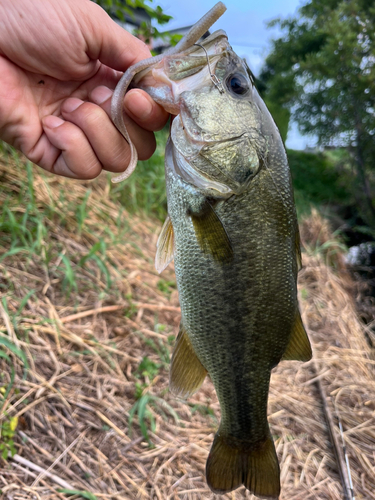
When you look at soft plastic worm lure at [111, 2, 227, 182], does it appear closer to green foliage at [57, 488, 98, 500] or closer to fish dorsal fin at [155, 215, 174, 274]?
fish dorsal fin at [155, 215, 174, 274]

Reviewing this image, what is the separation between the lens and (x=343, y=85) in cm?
702

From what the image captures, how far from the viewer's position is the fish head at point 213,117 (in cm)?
124

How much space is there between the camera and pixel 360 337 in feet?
13.0

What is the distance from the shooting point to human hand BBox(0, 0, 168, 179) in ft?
4.47

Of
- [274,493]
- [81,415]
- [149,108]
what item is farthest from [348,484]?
[149,108]

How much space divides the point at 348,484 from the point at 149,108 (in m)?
2.39

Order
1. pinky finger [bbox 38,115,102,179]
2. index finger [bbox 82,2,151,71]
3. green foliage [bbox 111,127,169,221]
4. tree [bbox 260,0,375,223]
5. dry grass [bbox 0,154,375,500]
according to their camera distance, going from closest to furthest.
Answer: index finger [bbox 82,2,151,71], pinky finger [bbox 38,115,102,179], dry grass [bbox 0,154,375,500], green foliage [bbox 111,127,169,221], tree [bbox 260,0,375,223]

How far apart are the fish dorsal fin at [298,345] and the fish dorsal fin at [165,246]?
0.56m

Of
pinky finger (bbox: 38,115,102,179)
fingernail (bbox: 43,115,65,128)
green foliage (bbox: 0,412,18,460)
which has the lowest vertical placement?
green foliage (bbox: 0,412,18,460)

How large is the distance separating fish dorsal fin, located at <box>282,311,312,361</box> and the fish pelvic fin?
1.23 ft

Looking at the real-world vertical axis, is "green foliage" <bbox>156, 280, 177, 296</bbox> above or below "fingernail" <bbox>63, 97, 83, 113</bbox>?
below

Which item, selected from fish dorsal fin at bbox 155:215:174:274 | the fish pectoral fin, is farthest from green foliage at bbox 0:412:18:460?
fish dorsal fin at bbox 155:215:174:274

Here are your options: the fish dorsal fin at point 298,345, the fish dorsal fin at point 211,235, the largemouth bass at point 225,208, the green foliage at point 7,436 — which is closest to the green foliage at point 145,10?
the largemouth bass at point 225,208

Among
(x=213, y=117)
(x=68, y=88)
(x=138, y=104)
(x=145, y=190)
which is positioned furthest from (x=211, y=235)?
(x=145, y=190)
